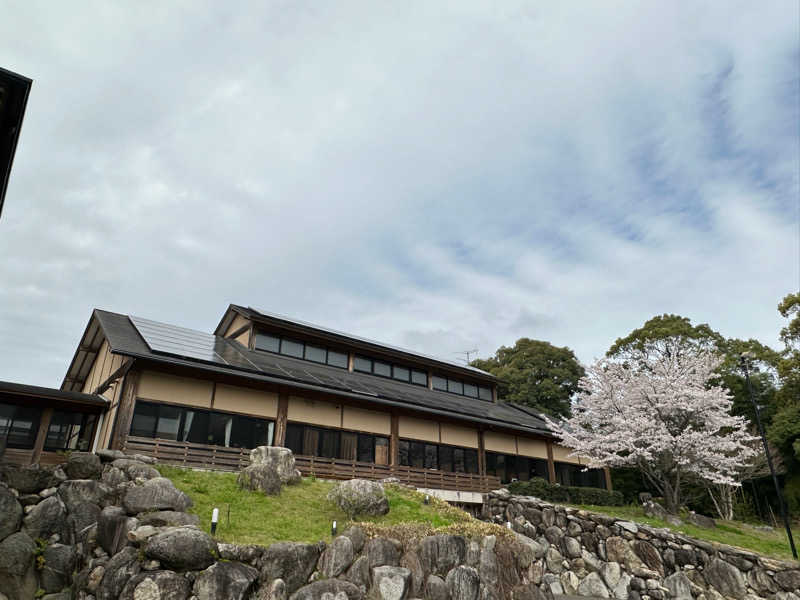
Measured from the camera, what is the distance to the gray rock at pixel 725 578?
15652 millimetres

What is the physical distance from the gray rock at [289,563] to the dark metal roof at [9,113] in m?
9.56

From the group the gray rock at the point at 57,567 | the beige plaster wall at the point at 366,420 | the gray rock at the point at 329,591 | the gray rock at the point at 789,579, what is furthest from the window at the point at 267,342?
the gray rock at the point at 789,579

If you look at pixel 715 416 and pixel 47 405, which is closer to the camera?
pixel 47 405

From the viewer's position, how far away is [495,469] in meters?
27.9

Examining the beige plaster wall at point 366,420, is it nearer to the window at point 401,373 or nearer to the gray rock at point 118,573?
the window at point 401,373

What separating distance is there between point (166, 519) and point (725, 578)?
16423 millimetres

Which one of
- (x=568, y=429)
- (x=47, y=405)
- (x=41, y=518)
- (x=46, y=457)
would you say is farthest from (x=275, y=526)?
(x=568, y=429)

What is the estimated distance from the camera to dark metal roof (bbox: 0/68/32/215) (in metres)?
9.26

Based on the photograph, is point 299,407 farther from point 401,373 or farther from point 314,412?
point 401,373

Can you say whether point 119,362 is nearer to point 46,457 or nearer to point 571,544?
point 46,457

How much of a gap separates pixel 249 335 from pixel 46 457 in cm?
1087

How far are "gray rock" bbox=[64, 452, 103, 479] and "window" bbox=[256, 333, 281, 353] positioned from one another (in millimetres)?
12683

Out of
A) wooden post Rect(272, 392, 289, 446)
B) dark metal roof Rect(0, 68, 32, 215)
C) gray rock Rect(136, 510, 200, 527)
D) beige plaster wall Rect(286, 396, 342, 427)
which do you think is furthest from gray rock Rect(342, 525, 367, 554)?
dark metal roof Rect(0, 68, 32, 215)

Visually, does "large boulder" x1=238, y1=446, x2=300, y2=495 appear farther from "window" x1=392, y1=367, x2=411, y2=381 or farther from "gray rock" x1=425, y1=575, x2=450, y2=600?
"window" x1=392, y1=367, x2=411, y2=381
